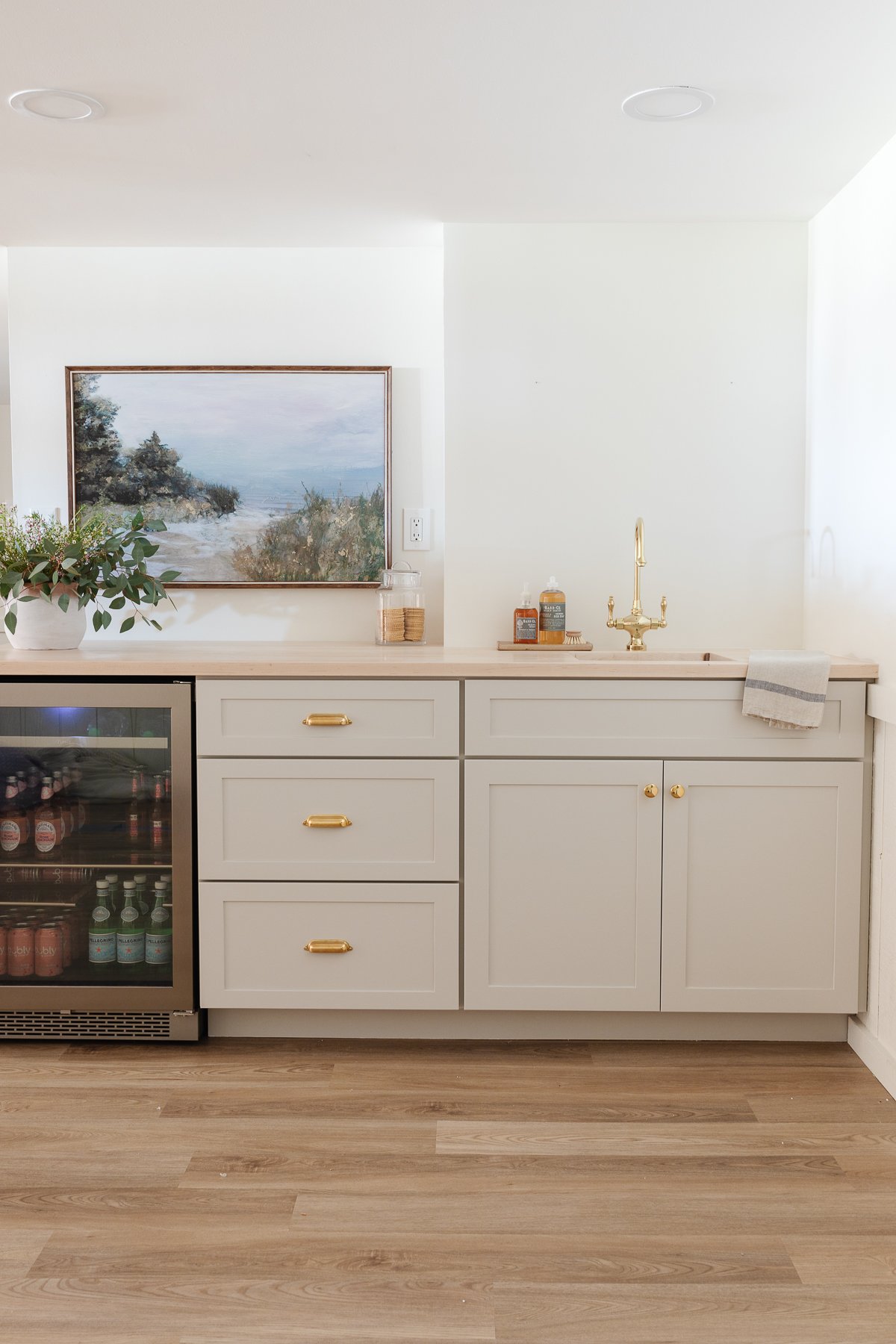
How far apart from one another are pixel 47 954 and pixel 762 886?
170 cm

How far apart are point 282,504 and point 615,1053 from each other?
1767 millimetres

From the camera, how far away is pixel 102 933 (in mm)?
2391

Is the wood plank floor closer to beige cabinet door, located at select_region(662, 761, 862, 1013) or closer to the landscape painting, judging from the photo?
beige cabinet door, located at select_region(662, 761, 862, 1013)

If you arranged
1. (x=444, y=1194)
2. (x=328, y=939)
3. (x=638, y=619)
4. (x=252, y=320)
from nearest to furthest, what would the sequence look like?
(x=444, y=1194)
(x=328, y=939)
(x=638, y=619)
(x=252, y=320)

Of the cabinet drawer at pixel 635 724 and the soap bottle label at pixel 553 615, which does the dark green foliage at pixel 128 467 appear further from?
the cabinet drawer at pixel 635 724

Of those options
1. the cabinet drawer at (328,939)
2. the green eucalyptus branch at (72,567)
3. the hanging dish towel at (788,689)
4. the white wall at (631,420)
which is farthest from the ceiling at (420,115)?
the cabinet drawer at (328,939)

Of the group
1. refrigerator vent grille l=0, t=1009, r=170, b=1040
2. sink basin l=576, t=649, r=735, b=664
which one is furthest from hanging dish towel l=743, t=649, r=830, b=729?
refrigerator vent grille l=0, t=1009, r=170, b=1040

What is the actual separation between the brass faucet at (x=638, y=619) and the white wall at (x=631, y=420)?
9cm

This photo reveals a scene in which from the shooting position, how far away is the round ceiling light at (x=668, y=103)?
6.44 feet

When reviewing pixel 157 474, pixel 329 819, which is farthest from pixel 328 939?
pixel 157 474

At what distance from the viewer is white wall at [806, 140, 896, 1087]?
2.19 meters

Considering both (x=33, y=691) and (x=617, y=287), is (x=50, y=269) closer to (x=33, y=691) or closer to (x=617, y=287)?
(x=33, y=691)

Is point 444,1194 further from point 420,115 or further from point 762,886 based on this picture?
point 420,115

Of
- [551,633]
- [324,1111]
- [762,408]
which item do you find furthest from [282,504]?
[324,1111]
